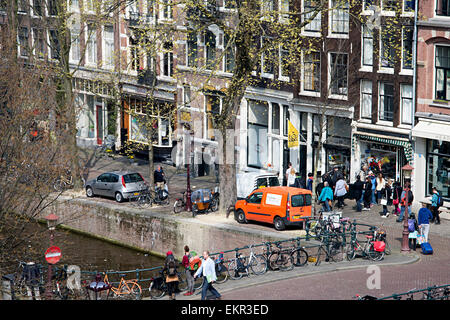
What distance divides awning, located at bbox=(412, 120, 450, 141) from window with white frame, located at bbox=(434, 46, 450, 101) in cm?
114

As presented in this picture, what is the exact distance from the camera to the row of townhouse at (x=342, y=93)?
39.7 metres

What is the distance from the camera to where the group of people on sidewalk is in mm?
27562

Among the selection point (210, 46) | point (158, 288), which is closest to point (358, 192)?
point (158, 288)

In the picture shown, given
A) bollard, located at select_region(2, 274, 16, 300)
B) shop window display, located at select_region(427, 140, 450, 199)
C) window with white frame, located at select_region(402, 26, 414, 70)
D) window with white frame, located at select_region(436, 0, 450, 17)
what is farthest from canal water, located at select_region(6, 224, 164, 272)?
window with white frame, located at select_region(436, 0, 450, 17)

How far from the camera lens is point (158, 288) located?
29.7 metres

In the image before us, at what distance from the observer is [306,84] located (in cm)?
4528

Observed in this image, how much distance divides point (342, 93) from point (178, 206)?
30.3ft

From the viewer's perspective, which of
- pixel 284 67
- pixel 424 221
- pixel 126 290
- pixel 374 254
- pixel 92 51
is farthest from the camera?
pixel 92 51

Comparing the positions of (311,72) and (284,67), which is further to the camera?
(284,67)

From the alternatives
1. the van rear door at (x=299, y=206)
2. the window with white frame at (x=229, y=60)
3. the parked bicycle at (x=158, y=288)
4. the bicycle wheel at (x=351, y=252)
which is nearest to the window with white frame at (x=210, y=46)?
the window with white frame at (x=229, y=60)

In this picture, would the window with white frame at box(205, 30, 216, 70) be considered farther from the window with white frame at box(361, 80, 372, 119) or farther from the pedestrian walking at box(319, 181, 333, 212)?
the pedestrian walking at box(319, 181, 333, 212)

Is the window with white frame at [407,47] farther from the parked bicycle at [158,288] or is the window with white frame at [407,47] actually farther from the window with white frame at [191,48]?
the parked bicycle at [158,288]

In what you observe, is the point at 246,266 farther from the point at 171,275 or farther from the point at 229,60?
the point at 229,60
